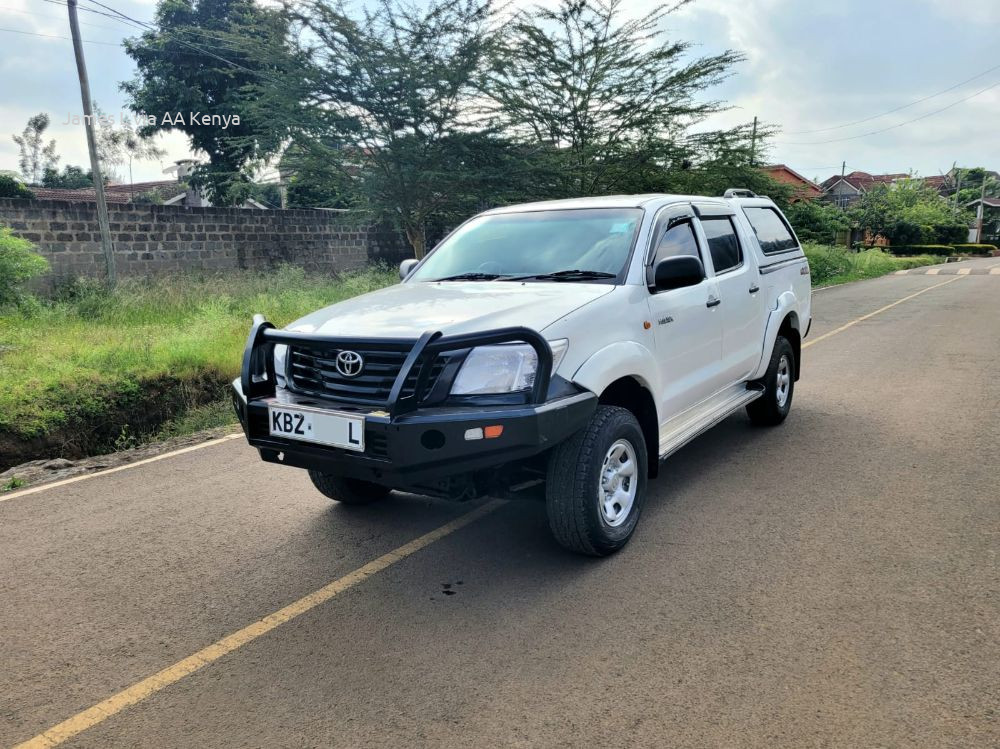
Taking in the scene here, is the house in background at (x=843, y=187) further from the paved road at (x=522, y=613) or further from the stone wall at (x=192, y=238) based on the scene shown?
the paved road at (x=522, y=613)

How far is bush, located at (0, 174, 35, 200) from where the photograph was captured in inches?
1056

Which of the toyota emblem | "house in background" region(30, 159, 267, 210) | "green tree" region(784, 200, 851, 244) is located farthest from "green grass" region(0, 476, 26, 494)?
"green tree" region(784, 200, 851, 244)

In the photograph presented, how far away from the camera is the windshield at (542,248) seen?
4.38 meters

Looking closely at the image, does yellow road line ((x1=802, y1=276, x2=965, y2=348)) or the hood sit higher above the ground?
the hood

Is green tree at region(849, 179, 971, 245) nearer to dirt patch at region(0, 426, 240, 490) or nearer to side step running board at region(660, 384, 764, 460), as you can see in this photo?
side step running board at region(660, 384, 764, 460)

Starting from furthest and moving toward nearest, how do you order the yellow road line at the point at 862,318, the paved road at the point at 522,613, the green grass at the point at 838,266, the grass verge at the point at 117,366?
1. the green grass at the point at 838,266
2. the yellow road line at the point at 862,318
3. the grass verge at the point at 117,366
4. the paved road at the point at 522,613

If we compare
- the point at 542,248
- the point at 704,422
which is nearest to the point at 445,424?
the point at 542,248

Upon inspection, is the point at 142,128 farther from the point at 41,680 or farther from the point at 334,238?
the point at 41,680

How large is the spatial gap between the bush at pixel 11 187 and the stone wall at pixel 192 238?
1437cm

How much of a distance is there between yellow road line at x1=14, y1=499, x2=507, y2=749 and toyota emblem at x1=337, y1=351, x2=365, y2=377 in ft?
3.41

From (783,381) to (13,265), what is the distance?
10.6 metres

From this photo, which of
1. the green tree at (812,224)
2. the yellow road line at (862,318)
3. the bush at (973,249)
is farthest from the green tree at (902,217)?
the yellow road line at (862,318)

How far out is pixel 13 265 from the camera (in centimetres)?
1090

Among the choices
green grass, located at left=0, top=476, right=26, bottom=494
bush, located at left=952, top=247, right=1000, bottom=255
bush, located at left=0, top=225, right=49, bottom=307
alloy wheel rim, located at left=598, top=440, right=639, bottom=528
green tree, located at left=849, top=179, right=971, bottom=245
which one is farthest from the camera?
bush, located at left=952, top=247, right=1000, bottom=255
